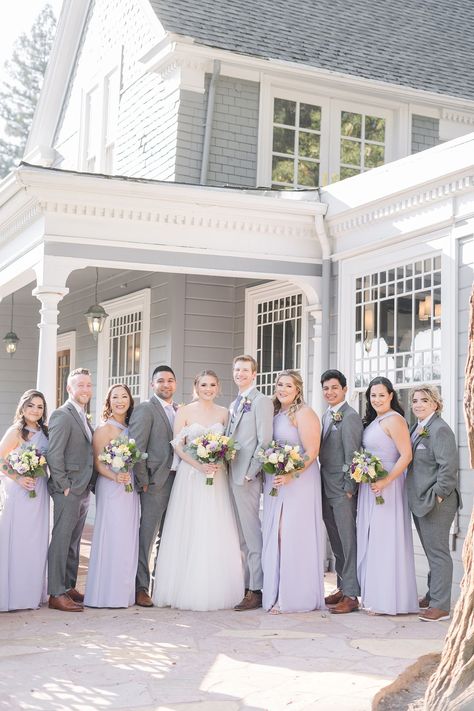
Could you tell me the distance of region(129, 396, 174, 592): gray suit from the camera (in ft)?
26.3

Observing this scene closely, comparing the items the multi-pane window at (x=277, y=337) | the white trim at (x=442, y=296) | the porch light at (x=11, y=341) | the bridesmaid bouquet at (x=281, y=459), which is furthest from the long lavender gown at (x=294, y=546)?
the porch light at (x=11, y=341)

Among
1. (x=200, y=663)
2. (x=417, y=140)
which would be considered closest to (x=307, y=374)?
(x=417, y=140)

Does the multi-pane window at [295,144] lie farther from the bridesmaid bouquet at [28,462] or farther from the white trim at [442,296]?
the bridesmaid bouquet at [28,462]

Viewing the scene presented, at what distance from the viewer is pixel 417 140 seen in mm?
13656

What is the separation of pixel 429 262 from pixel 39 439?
388 cm

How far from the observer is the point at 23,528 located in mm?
7680

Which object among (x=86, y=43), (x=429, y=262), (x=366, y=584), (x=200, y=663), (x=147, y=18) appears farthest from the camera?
(x=86, y=43)

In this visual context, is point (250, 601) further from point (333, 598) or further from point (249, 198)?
point (249, 198)

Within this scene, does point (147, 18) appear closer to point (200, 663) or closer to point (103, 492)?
point (103, 492)

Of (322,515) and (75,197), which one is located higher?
(75,197)

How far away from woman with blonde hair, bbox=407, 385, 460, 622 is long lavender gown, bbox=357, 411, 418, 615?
0.43 ft

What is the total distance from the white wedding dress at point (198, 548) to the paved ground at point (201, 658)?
0.63 ft

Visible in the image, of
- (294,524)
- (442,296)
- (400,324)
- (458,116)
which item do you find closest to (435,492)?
(294,524)

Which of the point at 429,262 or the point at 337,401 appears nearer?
the point at 337,401
